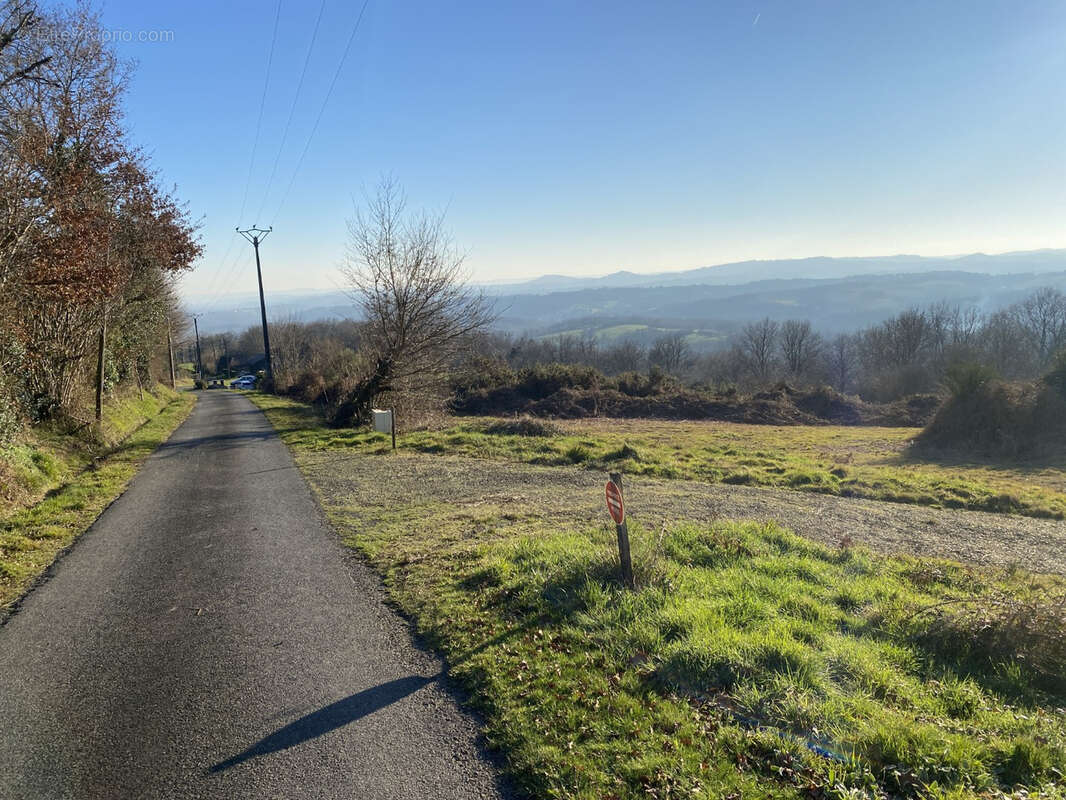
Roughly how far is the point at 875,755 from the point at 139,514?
1016 centimetres

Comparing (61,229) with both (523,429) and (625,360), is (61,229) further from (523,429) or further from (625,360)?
(625,360)

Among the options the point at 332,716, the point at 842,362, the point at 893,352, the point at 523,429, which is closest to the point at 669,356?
the point at 842,362

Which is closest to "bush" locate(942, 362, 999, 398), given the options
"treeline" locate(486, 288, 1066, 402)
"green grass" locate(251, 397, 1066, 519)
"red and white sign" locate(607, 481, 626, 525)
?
"green grass" locate(251, 397, 1066, 519)

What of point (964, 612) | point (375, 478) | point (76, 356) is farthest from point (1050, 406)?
point (76, 356)

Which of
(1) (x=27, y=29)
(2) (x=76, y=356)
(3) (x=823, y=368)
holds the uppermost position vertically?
(1) (x=27, y=29)

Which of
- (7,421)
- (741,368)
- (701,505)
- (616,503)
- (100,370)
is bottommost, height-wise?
(741,368)

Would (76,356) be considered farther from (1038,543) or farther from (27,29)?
(1038,543)

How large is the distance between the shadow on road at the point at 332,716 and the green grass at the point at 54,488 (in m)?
4.12

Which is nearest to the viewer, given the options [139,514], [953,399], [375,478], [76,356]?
[139,514]

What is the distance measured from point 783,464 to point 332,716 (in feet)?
53.4

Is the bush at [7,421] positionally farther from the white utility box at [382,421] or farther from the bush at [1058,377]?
the bush at [1058,377]

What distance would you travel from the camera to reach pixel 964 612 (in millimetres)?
5008

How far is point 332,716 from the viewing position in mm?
3822

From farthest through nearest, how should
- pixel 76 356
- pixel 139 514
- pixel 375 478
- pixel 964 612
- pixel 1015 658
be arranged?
pixel 76 356, pixel 375 478, pixel 139 514, pixel 964 612, pixel 1015 658
